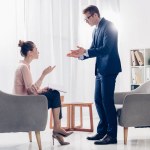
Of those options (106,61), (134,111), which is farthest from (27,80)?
(134,111)

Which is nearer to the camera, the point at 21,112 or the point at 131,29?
the point at 21,112

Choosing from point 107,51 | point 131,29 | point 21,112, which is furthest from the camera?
point 131,29

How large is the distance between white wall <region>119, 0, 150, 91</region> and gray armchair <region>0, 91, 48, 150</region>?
3316mm

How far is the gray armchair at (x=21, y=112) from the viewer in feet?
11.4

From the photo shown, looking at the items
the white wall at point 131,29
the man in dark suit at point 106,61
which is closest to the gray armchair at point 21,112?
the man in dark suit at point 106,61

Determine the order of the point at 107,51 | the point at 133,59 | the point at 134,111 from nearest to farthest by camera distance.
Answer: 1. the point at 107,51
2. the point at 134,111
3. the point at 133,59

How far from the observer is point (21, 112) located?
11.5 ft

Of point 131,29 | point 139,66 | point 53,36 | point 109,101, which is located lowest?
point 109,101

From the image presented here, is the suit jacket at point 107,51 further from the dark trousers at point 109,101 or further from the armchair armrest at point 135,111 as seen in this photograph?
the armchair armrest at point 135,111

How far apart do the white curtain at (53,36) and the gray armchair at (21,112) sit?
7.29ft

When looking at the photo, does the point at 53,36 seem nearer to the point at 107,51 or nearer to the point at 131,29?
the point at 131,29

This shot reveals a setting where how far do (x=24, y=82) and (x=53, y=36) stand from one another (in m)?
2.63

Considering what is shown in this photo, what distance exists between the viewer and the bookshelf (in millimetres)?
6160

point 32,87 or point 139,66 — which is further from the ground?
point 139,66
